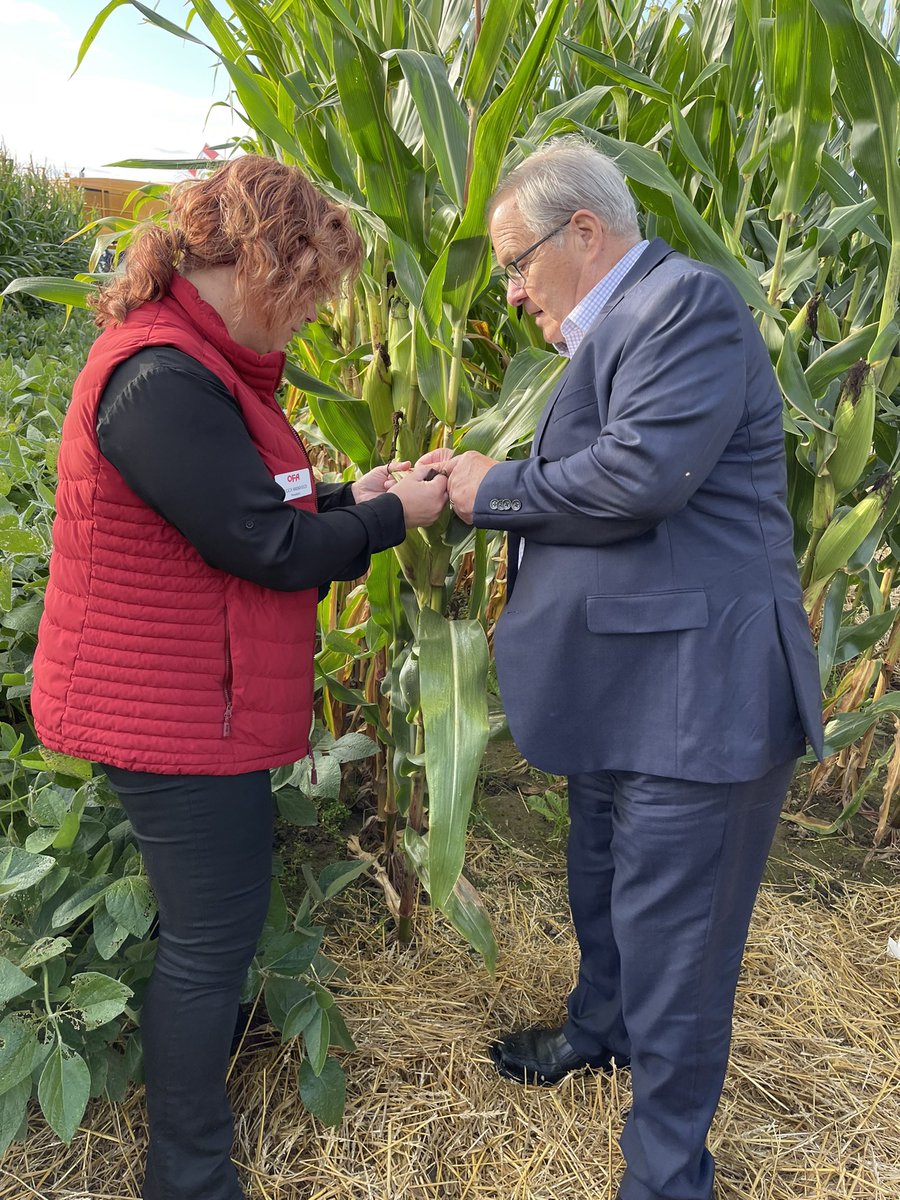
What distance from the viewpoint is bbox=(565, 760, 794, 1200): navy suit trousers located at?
1124 mm

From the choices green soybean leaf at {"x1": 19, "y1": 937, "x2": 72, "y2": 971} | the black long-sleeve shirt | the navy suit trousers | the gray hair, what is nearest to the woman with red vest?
the black long-sleeve shirt

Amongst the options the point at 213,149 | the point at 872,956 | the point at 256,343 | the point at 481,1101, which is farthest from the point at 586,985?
the point at 213,149

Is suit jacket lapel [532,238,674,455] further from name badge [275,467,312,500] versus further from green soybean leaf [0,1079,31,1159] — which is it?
green soybean leaf [0,1079,31,1159]

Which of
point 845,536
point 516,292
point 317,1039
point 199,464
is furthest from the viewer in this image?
point 845,536

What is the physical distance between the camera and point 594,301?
1141 millimetres

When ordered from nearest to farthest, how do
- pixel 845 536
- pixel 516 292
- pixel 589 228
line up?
pixel 589 228
pixel 516 292
pixel 845 536

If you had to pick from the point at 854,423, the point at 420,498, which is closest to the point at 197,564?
the point at 420,498

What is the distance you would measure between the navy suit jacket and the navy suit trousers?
65mm

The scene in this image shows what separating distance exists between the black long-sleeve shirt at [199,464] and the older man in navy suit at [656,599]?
0.95 ft

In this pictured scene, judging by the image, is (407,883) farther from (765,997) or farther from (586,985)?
(765,997)

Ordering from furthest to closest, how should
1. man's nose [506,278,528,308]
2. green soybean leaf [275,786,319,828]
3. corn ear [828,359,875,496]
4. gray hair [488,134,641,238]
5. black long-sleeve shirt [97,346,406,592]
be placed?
green soybean leaf [275,786,319,828], corn ear [828,359,875,496], man's nose [506,278,528,308], gray hair [488,134,641,238], black long-sleeve shirt [97,346,406,592]

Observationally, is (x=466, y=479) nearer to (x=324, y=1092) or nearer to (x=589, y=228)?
(x=589, y=228)

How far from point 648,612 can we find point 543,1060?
98 centimetres

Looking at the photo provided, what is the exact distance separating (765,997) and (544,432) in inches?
54.6
